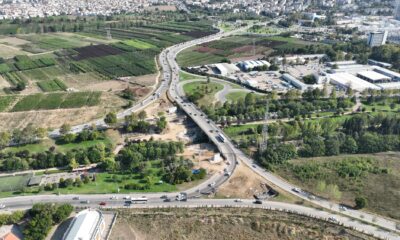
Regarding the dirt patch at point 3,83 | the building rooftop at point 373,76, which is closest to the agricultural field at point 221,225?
the building rooftop at point 373,76

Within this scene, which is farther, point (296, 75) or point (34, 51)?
point (34, 51)

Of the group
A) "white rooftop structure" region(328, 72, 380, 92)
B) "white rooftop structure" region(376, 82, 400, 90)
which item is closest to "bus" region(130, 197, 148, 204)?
"white rooftop structure" region(328, 72, 380, 92)

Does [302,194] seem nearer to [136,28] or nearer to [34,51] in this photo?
[34,51]

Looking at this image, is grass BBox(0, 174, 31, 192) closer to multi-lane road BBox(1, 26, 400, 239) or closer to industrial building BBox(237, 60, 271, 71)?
multi-lane road BBox(1, 26, 400, 239)

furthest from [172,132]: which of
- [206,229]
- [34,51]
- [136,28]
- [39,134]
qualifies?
[136,28]

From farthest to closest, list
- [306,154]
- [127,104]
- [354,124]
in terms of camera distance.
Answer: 1. [127,104]
2. [354,124]
3. [306,154]

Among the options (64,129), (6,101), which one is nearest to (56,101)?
(6,101)
